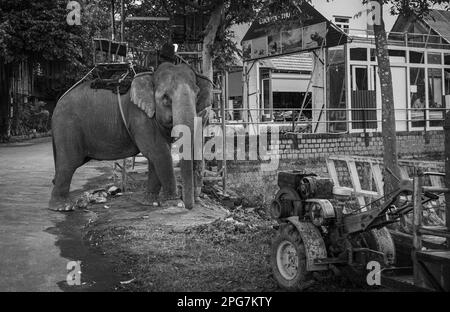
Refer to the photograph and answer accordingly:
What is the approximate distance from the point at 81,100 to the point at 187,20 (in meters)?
3.65

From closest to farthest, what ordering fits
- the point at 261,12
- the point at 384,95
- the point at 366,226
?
the point at 366,226 → the point at 384,95 → the point at 261,12

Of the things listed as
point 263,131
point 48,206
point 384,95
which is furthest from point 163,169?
point 263,131

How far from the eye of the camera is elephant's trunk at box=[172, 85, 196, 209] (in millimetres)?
8586

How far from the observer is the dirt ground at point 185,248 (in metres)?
5.76

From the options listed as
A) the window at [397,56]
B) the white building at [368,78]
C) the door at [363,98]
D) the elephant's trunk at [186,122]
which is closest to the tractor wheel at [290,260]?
the elephant's trunk at [186,122]

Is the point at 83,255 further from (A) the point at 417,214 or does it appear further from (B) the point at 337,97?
(B) the point at 337,97

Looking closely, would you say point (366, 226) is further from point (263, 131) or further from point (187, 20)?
point (263, 131)

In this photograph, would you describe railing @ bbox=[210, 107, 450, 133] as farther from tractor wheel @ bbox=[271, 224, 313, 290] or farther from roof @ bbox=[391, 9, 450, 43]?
tractor wheel @ bbox=[271, 224, 313, 290]

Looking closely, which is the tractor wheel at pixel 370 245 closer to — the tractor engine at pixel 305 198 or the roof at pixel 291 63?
the tractor engine at pixel 305 198

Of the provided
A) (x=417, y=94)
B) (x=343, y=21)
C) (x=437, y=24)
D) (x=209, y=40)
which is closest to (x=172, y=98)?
(x=209, y=40)

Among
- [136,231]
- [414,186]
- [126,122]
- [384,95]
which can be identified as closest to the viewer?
[414,186]

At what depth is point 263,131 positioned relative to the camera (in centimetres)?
1717

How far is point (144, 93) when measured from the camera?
30.7ft

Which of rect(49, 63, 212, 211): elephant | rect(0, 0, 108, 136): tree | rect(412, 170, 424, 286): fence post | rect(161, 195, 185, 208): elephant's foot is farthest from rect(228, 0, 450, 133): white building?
rect(412, 170, 424, 286): fence post
